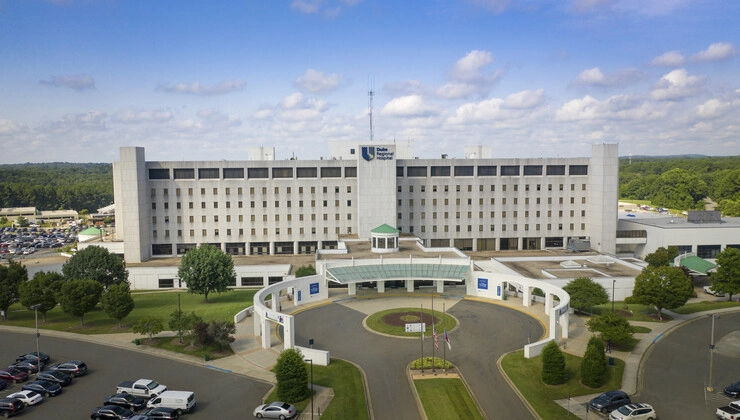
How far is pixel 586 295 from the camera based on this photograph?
6750 centimetres

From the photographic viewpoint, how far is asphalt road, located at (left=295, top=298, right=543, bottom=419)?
44.7 metres

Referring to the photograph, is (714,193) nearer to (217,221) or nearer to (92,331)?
(217,221)

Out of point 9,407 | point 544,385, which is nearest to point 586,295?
point 544,385

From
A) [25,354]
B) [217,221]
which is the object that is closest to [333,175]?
[217,221]

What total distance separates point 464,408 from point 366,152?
6908cm

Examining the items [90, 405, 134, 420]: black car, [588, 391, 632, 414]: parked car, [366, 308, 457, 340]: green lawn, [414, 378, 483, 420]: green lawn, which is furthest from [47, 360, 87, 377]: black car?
[588, 391, 632, 414]: parked car

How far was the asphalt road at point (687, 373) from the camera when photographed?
4416 cm

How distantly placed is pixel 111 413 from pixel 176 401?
5.29 metres

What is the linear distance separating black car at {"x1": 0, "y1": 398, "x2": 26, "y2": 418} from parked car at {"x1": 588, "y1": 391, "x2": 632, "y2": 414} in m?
50.5

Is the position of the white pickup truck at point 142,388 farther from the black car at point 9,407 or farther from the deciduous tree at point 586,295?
the deciduous tree at point 586,295

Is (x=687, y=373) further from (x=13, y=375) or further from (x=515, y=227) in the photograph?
(x=13, y=375)

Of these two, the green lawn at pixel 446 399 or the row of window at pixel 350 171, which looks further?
the row of window at pixel 350 171

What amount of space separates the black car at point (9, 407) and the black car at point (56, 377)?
5.05 metres

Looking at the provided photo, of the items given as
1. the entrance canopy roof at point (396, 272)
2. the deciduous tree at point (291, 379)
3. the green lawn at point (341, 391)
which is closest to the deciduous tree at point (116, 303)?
the entrance canopy roof at point (396, 272)
